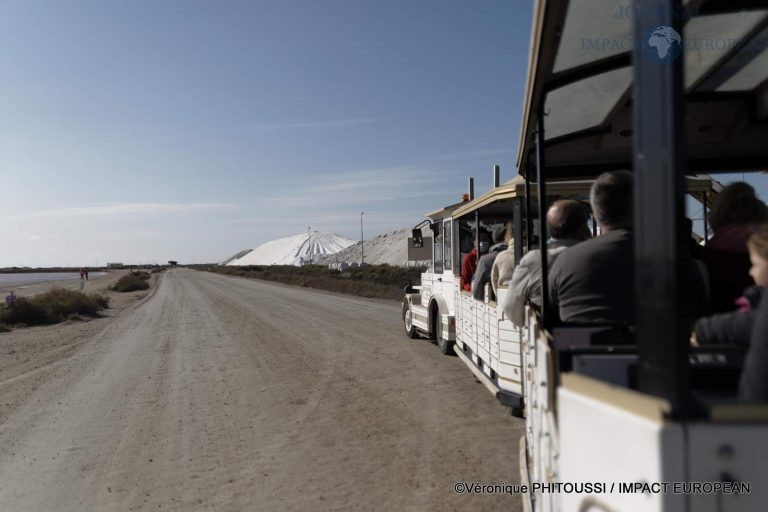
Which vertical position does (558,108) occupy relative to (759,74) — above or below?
below

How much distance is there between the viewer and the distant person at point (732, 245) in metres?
3.27

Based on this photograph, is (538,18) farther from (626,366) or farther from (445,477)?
(445,477)

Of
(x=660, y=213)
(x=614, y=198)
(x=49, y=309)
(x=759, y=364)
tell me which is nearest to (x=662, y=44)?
(x=660, y=213)

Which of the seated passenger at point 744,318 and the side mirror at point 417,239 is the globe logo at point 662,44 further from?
the side mirror at point 417,239

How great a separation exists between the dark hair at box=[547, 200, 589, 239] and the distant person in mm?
946

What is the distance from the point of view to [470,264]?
29.7ft

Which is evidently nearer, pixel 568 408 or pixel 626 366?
pixel 568 408

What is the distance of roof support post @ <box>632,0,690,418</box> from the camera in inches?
57.1

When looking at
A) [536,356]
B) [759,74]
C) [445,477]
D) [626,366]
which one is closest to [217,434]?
[445,477]

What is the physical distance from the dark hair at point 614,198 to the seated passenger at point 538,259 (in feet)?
2.51

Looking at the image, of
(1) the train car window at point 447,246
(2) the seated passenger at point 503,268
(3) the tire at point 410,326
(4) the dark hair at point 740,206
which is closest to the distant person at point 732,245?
(4) the dark hair at point 740,206

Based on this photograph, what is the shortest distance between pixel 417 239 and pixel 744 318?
920cm

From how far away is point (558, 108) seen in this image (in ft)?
12.6

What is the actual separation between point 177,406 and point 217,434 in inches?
59.2
